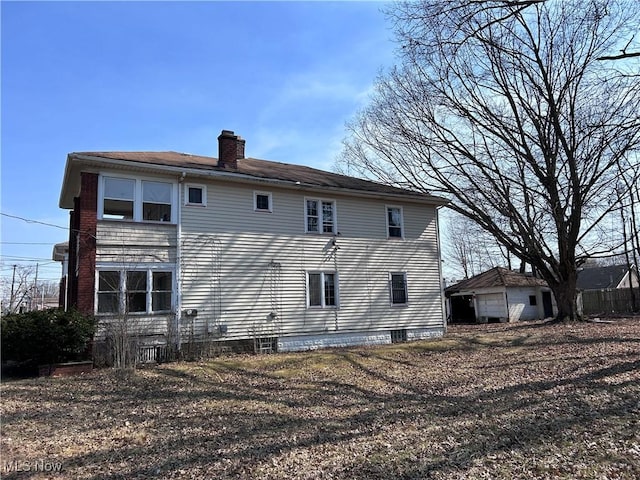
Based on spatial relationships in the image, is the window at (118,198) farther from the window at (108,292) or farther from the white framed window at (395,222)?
the white framed window at (395,222)

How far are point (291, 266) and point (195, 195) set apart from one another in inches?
158

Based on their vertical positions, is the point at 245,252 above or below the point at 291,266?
above

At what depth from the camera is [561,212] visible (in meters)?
22.0

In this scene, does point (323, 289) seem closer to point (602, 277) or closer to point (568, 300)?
point (568, 300)

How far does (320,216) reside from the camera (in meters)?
16.9

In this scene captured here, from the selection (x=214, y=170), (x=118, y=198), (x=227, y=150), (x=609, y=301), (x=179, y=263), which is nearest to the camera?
(x=118, y=198)

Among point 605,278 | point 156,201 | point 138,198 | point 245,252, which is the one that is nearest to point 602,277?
point 605,278

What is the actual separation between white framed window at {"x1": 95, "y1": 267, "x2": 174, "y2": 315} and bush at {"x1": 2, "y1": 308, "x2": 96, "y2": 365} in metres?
1.11

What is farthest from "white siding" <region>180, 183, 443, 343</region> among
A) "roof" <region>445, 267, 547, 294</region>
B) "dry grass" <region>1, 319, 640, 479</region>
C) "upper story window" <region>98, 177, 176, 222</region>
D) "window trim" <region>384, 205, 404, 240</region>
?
"roof" <region>445, 267, 547, 294</region>

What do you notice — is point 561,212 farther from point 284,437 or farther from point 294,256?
point 284,437

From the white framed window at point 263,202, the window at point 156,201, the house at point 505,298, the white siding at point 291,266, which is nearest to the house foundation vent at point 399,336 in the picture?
the white siding at point 291,266

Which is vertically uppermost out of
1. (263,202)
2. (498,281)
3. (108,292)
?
(263,202)

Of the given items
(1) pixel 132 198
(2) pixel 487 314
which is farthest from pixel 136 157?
(2) pixel 487 314

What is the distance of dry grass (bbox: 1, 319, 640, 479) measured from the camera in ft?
17.6
